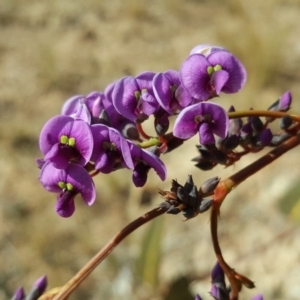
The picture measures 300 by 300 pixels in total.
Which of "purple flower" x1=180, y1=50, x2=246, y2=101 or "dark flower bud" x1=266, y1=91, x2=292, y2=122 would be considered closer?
"purple flower" x1=180, y1=50, x2=246, y2=101

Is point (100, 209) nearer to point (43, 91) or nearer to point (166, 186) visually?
point (166, 186)

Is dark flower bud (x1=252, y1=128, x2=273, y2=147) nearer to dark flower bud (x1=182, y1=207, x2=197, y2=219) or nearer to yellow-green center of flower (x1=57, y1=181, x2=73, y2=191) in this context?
dark flower bud (x1=182, y1=207, x2=197, y2=219)

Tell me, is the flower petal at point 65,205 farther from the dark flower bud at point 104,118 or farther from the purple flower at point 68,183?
the dark flower bud at point 104,118

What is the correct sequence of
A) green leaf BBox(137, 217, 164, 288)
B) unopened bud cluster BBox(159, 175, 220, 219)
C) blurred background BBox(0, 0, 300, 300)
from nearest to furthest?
unopened bud cluster BBox(159, 175, 220, 219), green leaf BBox(137, 217, 164, 288), blurred background BBox(0, 0, 300, 300)

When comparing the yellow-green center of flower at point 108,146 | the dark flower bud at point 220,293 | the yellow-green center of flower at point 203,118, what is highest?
the yellow-green center of flower at point 203,118

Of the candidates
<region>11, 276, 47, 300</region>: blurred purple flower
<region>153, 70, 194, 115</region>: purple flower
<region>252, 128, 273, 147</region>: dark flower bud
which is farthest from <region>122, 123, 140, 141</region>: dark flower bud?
<region>11, 276, 47, 300</region>: blurred purple flower

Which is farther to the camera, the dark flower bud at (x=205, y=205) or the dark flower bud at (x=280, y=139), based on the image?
the dark flower bud at (x=280, y=139)

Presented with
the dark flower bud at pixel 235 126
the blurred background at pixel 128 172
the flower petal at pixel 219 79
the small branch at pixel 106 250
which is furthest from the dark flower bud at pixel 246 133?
the blurred background at pixel 128 172
